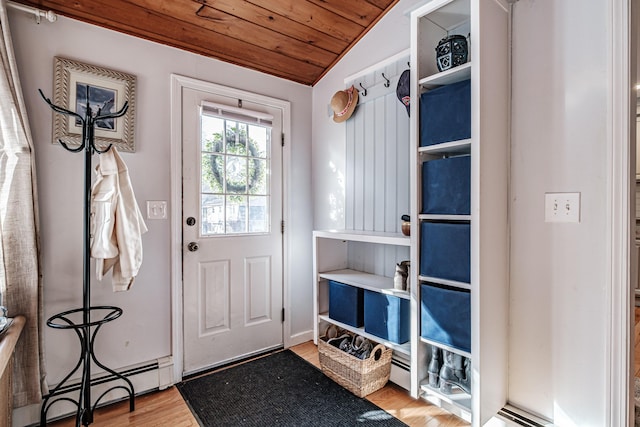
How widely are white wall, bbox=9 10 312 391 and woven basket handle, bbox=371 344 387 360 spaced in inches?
51.9

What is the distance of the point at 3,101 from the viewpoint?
155 centimetres

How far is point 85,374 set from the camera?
1663 mm

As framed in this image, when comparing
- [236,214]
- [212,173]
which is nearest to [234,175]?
[212,173]

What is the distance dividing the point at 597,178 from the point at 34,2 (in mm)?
2757

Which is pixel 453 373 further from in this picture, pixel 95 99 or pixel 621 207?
pixel 95 99

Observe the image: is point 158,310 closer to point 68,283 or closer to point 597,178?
point 68,283

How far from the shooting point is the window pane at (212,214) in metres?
2.31

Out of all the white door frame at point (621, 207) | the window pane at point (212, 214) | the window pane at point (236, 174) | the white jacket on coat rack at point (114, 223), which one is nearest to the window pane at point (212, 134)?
the window pane at point (236, 174)

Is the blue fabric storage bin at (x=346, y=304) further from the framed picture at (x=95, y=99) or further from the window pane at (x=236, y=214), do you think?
the framed picture at (x=95, y=99)

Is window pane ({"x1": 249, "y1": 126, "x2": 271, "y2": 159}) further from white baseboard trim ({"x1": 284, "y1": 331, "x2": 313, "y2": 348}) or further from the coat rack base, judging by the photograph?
white baseboard trim ({"x1": 284, "y1": 331, "x2": 313, "y2": 348})

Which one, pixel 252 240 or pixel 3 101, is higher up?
pixel 3 101

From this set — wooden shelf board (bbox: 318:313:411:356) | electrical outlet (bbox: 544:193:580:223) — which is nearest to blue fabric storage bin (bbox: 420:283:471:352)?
wooden shelf board (bbox: 318:313:411:356)

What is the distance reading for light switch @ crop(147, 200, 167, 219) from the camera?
208cm

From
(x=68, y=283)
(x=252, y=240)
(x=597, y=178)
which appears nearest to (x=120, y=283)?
(x=68, y=283)
